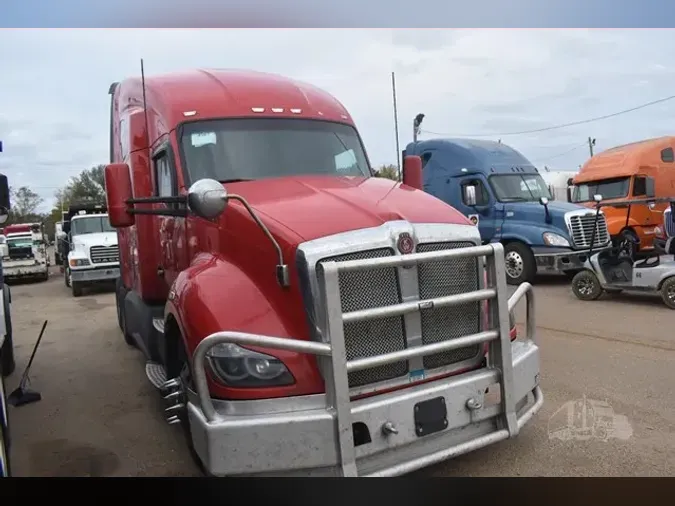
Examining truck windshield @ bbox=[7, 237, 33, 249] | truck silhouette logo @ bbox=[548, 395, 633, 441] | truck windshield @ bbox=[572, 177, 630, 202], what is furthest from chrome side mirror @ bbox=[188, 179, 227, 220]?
truck windshield @ bbox=[572, 177, 630, 202]

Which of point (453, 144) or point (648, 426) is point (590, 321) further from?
point (453, 144)

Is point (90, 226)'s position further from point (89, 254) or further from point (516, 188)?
point (516, 188)

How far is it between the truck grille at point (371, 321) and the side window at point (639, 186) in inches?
286

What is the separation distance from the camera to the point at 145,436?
385cm

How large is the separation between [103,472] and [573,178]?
920 cm

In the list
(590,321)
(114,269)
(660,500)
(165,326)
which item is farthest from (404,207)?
(114,269)

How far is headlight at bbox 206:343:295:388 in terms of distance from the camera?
2648mm

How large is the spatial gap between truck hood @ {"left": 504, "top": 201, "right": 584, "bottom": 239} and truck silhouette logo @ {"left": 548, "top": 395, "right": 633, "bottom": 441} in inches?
199

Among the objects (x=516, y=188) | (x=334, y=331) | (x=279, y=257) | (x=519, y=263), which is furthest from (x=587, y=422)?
(x=516, y=188)

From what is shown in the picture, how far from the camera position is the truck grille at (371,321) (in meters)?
2.72

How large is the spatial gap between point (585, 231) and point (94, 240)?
8.76 m

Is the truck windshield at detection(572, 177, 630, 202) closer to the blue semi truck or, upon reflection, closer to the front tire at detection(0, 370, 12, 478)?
the blue semi truck

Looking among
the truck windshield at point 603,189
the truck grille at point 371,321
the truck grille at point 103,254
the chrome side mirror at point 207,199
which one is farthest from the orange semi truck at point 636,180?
the truck grille at point 103,254

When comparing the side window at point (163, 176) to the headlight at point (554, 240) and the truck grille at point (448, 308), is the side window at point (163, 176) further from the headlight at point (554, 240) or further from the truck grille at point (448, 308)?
the headlight at point (554, 240)
